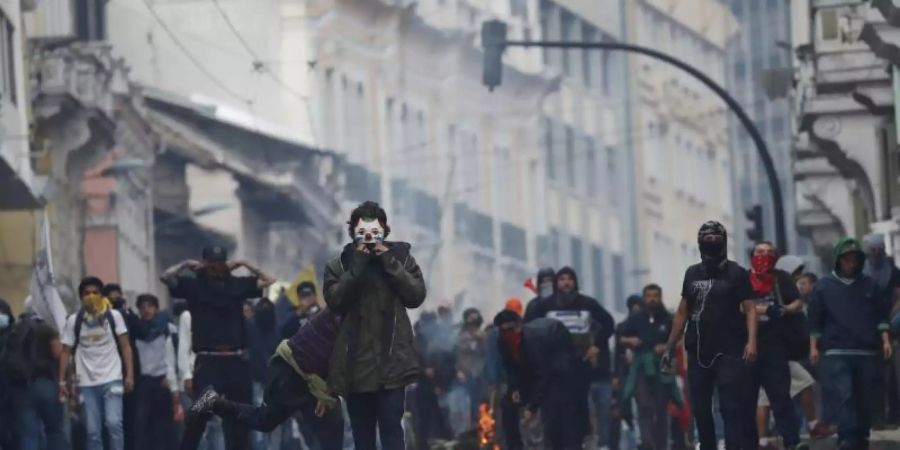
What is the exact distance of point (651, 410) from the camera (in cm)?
2361

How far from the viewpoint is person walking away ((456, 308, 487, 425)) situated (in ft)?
99.9

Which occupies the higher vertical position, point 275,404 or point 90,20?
point 90,20

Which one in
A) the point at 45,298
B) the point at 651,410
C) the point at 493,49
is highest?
the point at 493,49

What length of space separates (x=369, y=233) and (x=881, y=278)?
7.67m

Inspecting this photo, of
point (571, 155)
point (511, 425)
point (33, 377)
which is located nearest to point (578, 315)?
point (511, 425)

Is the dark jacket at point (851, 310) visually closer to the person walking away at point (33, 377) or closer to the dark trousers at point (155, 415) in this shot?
the person walking away at point (33, 377)

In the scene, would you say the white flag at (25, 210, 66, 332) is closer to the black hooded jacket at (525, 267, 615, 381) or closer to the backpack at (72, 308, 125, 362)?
the backpack at (72, 308, 125, 362)

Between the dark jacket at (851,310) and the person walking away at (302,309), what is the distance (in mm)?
4925

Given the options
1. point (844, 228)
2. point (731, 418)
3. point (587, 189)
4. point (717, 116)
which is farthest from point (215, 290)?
point (717, 116)

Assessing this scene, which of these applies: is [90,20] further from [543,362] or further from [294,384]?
[294,384]

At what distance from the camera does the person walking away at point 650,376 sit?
23500mm

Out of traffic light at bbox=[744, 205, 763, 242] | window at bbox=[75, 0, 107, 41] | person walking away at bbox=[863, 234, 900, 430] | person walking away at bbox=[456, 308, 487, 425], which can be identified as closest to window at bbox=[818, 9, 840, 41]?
traffic light at bbox=[744, 205, 763, 242]

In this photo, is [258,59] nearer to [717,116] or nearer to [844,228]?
[844,228]

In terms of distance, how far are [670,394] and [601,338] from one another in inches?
92.8
